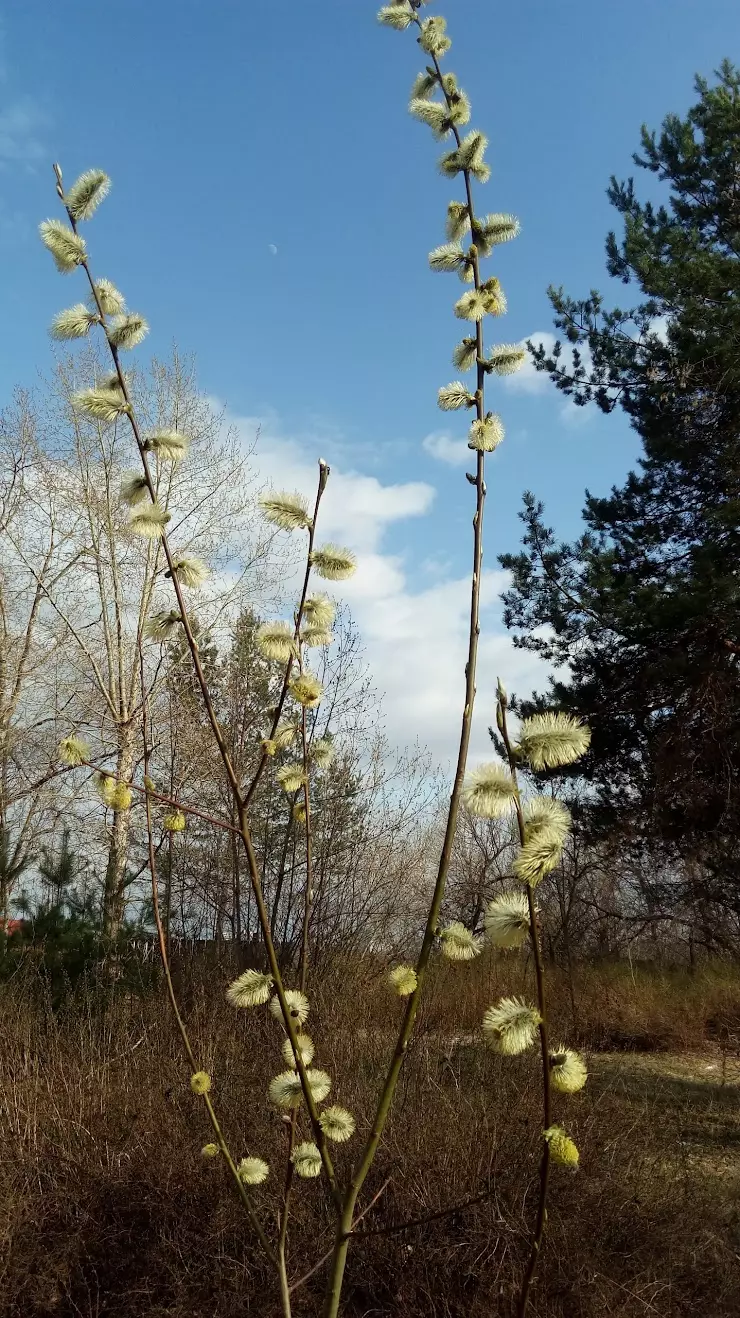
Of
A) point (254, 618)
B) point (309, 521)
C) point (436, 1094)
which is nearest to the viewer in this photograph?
point (309, 521)

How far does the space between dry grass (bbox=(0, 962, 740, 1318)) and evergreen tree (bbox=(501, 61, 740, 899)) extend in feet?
8.77

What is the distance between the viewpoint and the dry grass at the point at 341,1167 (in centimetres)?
327

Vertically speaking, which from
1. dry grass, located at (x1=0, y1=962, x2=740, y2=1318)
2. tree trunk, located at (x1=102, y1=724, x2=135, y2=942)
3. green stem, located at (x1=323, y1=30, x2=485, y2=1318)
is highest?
tree trunk, located at (x1=102, y1=724, x2=135, y2=942)

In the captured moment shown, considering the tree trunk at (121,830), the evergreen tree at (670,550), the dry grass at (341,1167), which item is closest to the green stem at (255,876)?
the dry grass at (341,1167)

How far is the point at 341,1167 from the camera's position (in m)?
4.02

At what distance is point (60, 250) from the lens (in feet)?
5.38

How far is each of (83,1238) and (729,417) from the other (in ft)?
23.5

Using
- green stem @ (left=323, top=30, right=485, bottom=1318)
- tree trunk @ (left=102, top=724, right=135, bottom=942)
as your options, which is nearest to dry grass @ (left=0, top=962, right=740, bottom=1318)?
A: green stem @ (left=323, top=30, right=485, bottom=1318)

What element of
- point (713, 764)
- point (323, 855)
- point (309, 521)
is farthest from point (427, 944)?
point (323, 855)

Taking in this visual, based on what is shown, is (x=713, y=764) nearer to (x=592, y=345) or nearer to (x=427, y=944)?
(x=592, y=345)

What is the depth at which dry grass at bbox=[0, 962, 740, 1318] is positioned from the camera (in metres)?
3.27

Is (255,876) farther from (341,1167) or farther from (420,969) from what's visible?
(341,1167)

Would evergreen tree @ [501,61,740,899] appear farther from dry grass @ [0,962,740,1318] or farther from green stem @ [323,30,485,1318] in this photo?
green stem @ [323,30,485,1318]

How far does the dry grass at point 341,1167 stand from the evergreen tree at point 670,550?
105 inches
